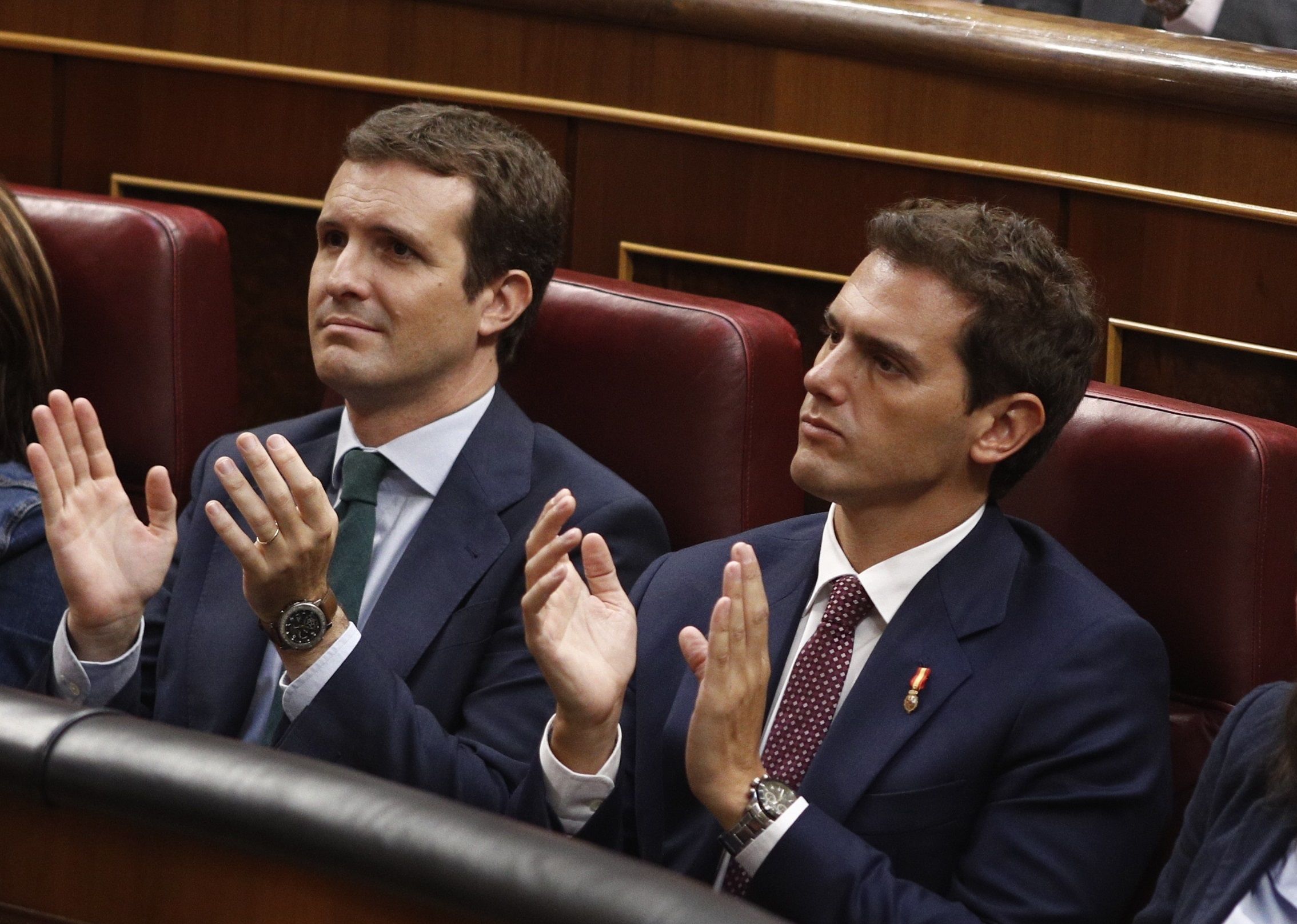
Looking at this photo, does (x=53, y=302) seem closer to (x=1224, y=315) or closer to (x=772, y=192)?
(x=772, y=192)

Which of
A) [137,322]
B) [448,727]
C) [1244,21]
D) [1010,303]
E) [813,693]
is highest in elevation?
[1244,21]

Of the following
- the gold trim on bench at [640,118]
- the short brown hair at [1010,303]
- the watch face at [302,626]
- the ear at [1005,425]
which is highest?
the gold trim on bench at [640,118]

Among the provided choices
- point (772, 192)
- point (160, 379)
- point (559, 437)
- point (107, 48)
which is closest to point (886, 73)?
point (772, 192)

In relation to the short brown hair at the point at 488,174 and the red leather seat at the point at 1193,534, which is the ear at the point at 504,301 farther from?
the red leather seat at the point at 1193,534

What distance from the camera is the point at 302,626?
1.21 m

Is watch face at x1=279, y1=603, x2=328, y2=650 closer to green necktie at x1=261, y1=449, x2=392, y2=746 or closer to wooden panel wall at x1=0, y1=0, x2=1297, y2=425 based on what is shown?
green necktie at x1=261, y1=449, x2=392, y2=746

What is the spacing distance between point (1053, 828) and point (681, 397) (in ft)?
1.69

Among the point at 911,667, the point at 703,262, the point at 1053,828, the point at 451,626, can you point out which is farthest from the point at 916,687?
the point at 703,262

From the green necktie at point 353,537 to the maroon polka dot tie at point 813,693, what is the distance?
14.5 inches

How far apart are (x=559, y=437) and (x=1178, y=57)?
66 cm

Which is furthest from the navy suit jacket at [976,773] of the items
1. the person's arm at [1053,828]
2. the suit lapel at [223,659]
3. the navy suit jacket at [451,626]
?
the suit lapel at [223,659]

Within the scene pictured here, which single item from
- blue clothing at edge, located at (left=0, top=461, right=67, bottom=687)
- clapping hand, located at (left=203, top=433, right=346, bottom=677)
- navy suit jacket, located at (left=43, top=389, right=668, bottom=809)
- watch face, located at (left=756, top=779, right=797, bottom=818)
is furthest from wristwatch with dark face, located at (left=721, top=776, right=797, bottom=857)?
blue clothing at edge, located at (left=0, top=461, right=67, bottom=687)

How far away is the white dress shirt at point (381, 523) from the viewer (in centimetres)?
133

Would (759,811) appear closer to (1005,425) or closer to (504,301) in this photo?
(1005,425)
